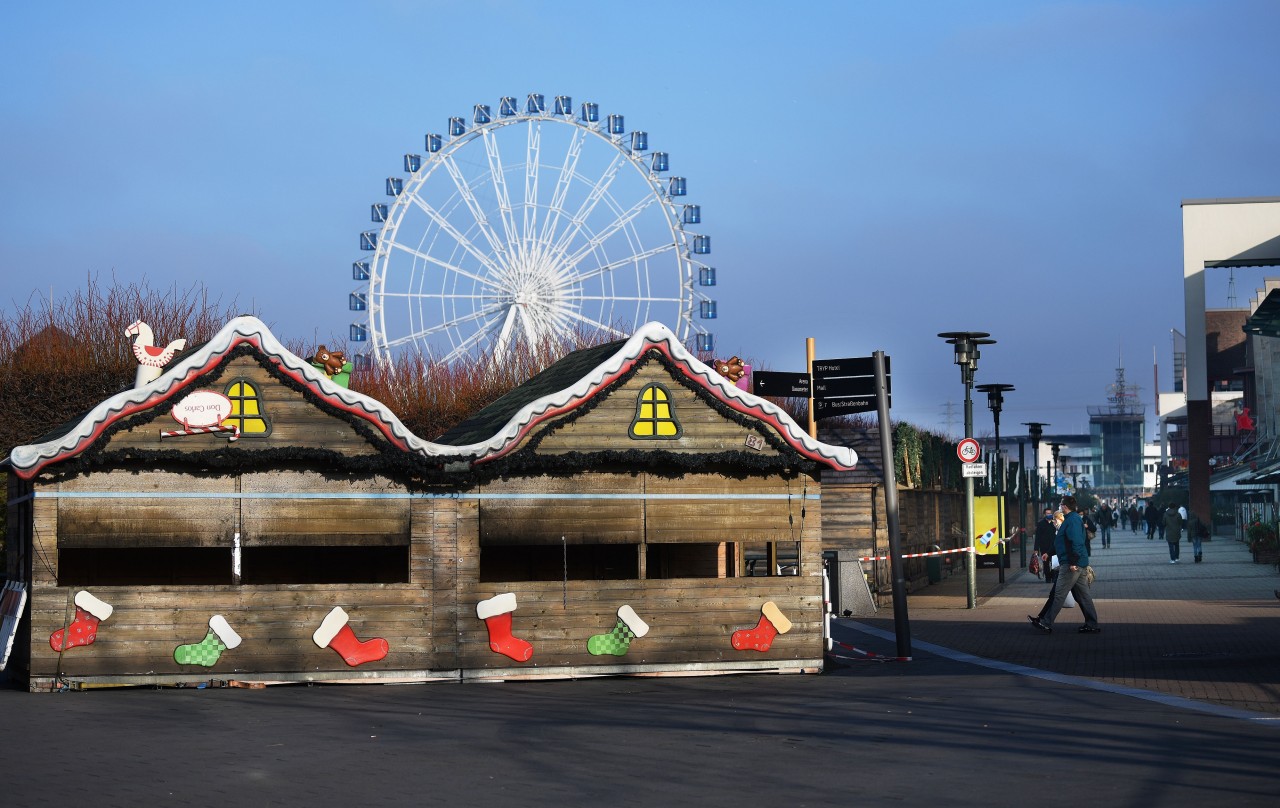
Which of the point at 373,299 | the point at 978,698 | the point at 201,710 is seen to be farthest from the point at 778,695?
the point at 373,299

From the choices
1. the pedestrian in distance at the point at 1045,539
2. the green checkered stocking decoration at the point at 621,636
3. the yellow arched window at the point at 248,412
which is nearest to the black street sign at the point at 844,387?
the green checkered stocking decoration at the point at 621,636

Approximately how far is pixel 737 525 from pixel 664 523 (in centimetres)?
84

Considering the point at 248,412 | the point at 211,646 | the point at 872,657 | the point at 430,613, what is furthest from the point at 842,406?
the point at 211,646

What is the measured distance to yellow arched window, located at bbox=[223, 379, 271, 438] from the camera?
16.5 meters

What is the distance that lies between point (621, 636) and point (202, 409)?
5.04m

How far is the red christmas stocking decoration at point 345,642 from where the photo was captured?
16.4 meters

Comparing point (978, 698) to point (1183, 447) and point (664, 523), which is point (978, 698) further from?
Answer: point (1183, 447)

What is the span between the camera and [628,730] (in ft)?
41.1

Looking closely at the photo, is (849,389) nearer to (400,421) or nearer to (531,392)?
(531,392)

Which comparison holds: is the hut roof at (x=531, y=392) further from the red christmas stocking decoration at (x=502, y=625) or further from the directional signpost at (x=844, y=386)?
the directional signpost at (x=844, y=386)

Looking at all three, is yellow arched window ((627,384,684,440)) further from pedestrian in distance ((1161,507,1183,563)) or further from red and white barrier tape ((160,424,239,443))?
pedestrian in distance ((1161,507,1183,563))

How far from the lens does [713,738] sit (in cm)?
1211

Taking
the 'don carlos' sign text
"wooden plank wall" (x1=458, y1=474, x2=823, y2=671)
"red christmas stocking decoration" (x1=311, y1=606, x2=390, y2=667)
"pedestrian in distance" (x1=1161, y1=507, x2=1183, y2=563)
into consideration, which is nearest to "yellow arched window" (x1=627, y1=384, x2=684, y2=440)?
"wooden plank wall" (x1=458, y1=474, x2=823, y2=671)

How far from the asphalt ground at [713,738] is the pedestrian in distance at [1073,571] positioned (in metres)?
2.33
